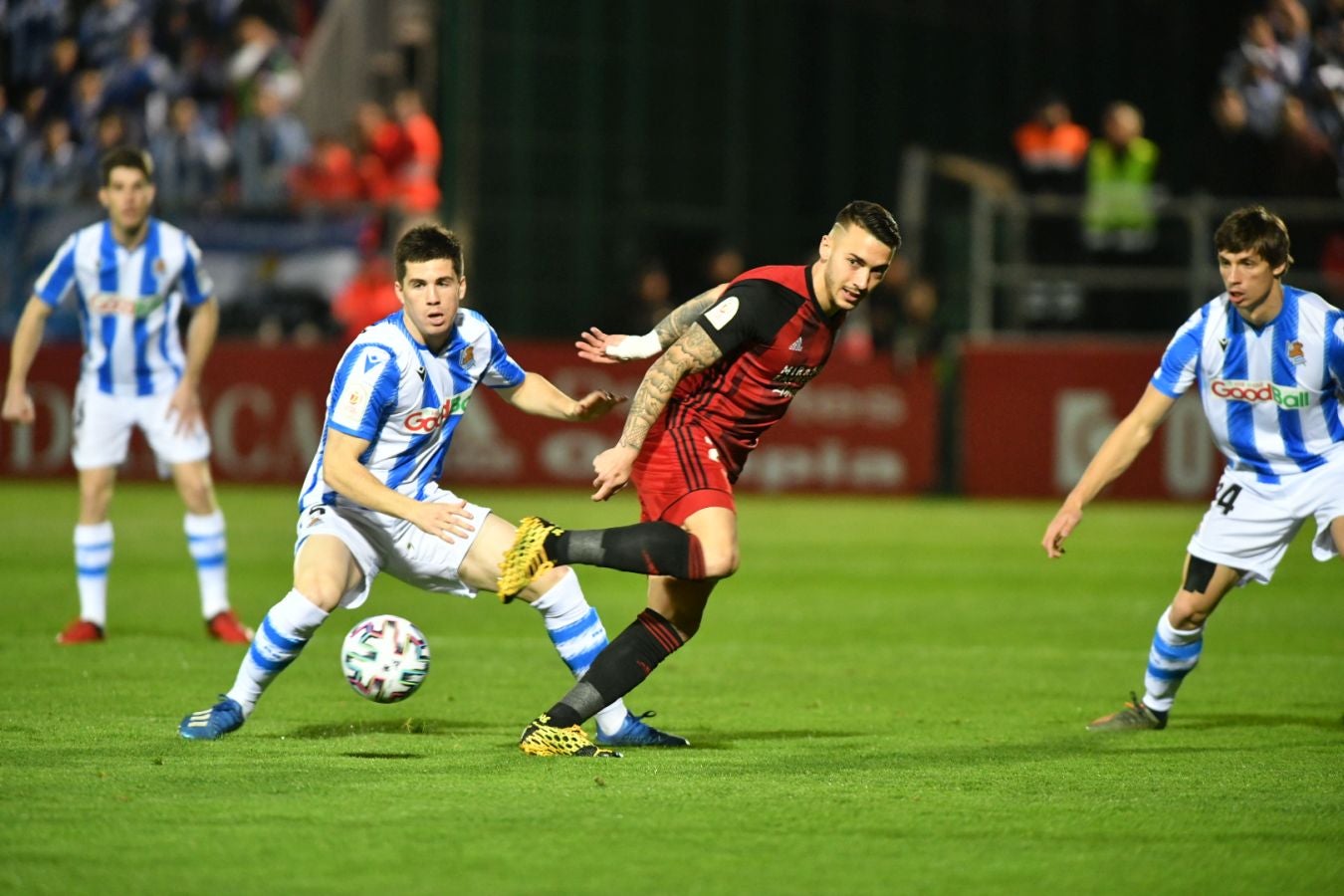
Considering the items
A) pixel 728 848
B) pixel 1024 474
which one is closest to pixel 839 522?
pixel 1024 474

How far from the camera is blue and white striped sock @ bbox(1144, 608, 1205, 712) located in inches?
292

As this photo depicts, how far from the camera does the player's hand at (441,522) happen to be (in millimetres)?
6199

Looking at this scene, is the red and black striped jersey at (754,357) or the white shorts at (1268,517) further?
the white shorts at (1268,517)

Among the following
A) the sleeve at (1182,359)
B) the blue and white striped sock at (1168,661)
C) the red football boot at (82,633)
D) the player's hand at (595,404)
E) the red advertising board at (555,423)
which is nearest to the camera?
the player's hand at (595,404)

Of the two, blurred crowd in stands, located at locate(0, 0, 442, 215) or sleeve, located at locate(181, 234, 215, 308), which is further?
blurred crowd in stands, located at locate(0, 0, 442, 215)

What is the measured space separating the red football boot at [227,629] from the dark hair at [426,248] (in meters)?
3.84

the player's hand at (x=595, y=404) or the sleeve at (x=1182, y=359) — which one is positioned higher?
the sleeve at (x=1182, y=359)

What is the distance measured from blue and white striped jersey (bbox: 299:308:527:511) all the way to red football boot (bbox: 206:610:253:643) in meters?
3.04

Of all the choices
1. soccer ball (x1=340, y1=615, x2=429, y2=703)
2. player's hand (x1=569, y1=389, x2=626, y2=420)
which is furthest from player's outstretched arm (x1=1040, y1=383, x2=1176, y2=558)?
soccer ball (x1=340, y1=615, x2=429, y2=703)

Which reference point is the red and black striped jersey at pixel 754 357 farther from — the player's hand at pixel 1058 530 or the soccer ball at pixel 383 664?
the soccer ball at pixel 383 664

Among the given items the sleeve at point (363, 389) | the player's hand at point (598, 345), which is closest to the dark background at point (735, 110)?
the player's hand at point (598, 345)

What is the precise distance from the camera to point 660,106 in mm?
23359

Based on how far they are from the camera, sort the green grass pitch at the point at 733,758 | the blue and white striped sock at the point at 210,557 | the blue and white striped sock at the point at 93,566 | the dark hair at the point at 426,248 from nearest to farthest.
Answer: the green grass pitch at the point at 733,758
the dark hair at the point at 426,248
the blue and white striped sock at the point at 93,566
the blue and white striped sock at the point at 210,557

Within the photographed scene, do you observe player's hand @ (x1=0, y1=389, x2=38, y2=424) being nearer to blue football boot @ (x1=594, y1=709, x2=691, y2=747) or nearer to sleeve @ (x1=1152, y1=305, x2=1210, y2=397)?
blue football boot @ (x1=594, y1=709, x2=691, y2=747)
